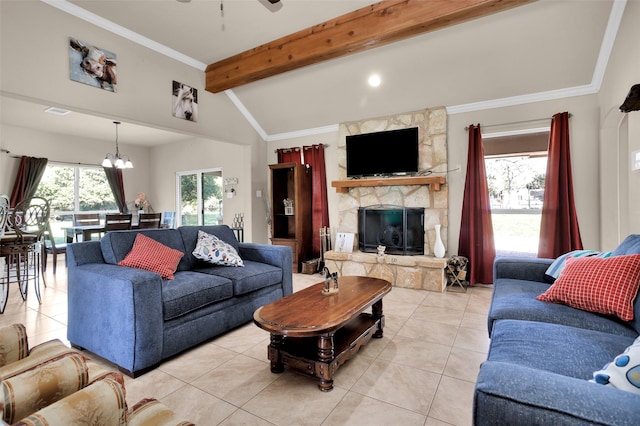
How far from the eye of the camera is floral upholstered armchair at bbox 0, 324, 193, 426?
669 mm

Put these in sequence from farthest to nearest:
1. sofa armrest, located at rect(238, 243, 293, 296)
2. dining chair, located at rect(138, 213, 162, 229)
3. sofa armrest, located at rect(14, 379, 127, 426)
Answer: dining chair, located at rect(138, 213, 162, 229), sofa armrest, located at rect(238, 243, 293, 296), sofa armrest, located at rect(14, 379, 127, 426)

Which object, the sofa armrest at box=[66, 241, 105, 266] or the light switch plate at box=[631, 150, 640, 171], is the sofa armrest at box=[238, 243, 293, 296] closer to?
the sofa armrest at box=[66, 241, 105, 266]

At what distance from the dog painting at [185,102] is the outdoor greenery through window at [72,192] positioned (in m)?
4.32

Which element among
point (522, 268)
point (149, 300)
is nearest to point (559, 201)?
point (522, 268)

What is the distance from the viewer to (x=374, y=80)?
4.06 meters

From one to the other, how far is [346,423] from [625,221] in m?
3.18

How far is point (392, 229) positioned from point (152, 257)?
10.6 feet

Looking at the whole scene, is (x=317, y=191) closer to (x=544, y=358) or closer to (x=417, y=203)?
(x=417, y=203)

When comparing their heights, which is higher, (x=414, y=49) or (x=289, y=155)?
(x=414, y=49)

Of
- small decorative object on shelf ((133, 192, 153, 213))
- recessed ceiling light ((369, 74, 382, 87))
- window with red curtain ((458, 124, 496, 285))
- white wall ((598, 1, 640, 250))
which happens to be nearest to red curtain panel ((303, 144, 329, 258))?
recessed ceiling light ((369, 74, 382, 87))

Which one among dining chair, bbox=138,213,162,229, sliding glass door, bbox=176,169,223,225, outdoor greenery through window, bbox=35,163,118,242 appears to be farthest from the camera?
sliding glass door, bbox=176,169,223,225

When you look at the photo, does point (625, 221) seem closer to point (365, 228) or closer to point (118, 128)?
point (365, 228)

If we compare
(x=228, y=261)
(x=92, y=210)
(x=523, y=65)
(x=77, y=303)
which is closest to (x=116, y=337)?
(x=77, y=303)

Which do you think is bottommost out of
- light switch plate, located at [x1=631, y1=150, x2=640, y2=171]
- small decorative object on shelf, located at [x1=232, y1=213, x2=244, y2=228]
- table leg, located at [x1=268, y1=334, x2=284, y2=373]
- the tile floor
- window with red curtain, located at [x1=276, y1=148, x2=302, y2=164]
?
the tile floor
